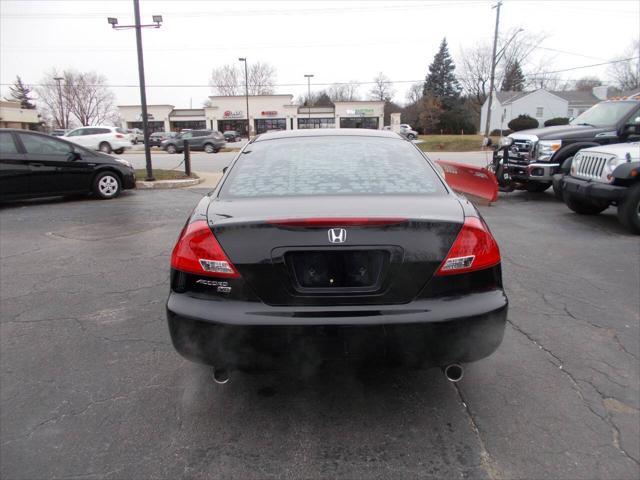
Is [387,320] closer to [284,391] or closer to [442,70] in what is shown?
[284,391]

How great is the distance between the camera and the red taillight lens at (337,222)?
2.26 m

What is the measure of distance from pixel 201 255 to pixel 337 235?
704 mm

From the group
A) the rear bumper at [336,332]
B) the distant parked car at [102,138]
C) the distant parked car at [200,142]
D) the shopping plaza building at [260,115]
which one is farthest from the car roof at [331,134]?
the shopping plaza building at [260,115]

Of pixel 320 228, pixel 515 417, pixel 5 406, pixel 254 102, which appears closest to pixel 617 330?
pixel 515 417

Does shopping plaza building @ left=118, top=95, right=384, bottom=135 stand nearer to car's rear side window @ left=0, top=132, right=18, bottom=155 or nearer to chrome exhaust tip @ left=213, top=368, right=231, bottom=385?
car's rear side window @ left=0, top=132, right=18, bottom=155

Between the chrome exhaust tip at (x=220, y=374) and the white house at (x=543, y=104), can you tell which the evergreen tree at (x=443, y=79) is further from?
the chrome exhaust tip at (x=220, y=374)

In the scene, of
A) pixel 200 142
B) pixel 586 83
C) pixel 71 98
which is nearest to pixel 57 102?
pixel 71 98

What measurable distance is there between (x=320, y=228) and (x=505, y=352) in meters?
1.93

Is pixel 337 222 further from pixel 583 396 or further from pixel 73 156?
pixel 73 156

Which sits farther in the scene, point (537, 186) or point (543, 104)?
point (543, 104)

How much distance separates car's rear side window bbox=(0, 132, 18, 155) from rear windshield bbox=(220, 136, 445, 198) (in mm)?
7973

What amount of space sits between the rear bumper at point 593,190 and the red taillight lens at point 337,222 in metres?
6.20

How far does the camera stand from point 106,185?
10.6 meters

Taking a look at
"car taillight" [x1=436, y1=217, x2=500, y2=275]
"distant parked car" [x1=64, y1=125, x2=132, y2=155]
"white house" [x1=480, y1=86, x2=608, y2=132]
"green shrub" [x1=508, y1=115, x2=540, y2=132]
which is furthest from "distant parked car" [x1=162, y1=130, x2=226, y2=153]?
"white house" [x1=480, y1=86, x2=608, y2=132]
